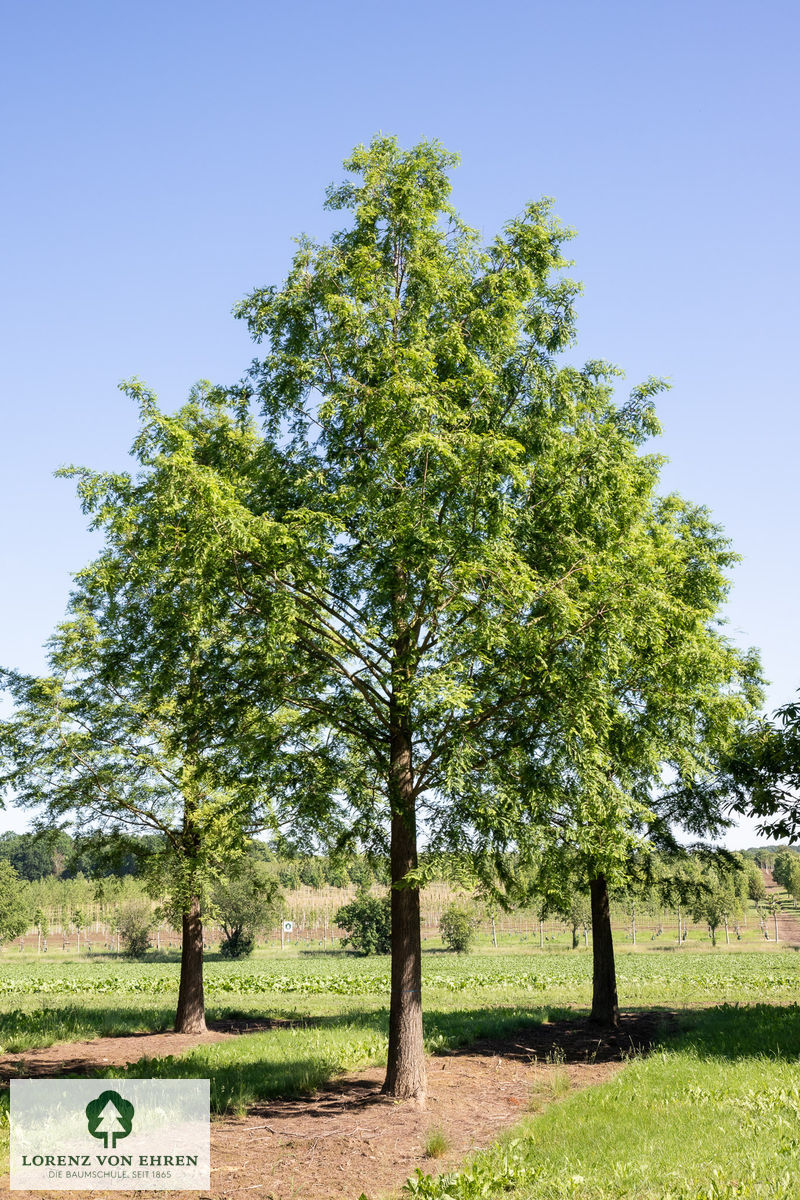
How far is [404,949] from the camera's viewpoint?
464 inches

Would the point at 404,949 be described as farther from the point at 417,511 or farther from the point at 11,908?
the point at 11,908

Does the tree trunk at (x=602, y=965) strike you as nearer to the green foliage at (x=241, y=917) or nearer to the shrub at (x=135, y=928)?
the green foliage at (x=241, y=917)

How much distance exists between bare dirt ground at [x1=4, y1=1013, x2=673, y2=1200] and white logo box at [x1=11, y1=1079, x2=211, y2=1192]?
262mm

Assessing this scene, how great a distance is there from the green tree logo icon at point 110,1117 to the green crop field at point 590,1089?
1390mm

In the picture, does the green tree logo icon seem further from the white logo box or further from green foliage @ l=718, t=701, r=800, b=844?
green foliage @ l=718, t=701, r=800, b=844

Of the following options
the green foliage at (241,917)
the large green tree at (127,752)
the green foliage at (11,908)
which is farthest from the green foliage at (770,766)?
the green foliage at (11,908)

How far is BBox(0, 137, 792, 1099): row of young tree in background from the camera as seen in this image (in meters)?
10.1

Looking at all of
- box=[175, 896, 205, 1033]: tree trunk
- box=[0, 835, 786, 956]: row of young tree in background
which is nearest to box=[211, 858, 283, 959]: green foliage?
box=[0, 835, 786, 956]: row of young tree in background

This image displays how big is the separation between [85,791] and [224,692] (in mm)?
8113

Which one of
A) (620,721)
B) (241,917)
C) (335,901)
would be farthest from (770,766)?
(335,901)

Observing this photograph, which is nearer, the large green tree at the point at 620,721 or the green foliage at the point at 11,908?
the large green tree at the point at 620,721

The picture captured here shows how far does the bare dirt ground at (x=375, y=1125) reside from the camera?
8.09 metres

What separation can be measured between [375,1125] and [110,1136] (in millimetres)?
3078

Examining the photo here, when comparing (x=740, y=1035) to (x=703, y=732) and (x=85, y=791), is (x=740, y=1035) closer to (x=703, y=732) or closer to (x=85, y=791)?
(x=703, y=732)
